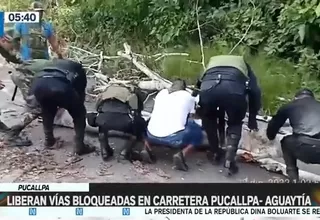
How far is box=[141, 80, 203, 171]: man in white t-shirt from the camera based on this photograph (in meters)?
3.31

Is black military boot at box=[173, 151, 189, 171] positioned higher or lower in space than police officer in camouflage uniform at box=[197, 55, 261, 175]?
lower

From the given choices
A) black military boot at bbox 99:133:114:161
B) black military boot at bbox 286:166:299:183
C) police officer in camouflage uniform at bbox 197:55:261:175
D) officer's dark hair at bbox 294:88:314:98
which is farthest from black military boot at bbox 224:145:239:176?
black military boot at bbox 99:133:114:161

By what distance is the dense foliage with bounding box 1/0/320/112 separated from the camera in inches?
131

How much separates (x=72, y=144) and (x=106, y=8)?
60 cm

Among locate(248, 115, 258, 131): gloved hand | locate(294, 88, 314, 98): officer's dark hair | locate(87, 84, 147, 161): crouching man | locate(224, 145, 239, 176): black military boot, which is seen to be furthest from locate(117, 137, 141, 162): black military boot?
locate(294, 88, 314, 98): officer's dark hair

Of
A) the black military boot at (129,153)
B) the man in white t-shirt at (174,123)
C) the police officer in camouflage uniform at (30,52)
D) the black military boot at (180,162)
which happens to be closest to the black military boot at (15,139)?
the police officer in camouflage uniform at (30,52)

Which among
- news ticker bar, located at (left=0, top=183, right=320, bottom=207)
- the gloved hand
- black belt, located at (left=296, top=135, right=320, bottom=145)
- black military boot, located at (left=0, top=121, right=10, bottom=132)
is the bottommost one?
news ticker bar, located at (left=0, top=183, right=320, bottom=207)

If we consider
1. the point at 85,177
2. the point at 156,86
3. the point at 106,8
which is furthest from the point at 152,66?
the point at 85,177

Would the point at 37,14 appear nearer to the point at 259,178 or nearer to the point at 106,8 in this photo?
the point at 106,8

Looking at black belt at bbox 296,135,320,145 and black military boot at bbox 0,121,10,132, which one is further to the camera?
black military boot at bbox 0,121,10,132

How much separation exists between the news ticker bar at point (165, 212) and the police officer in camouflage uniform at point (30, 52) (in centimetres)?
34

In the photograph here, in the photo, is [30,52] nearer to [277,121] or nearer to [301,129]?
[277,121]

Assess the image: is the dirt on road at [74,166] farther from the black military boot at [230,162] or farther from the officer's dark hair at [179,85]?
the officer's dark hair at [179,85]

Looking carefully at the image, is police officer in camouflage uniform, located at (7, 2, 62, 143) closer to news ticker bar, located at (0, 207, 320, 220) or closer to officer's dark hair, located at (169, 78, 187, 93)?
news ticker bar, located at (0, 207, 320, 220)
